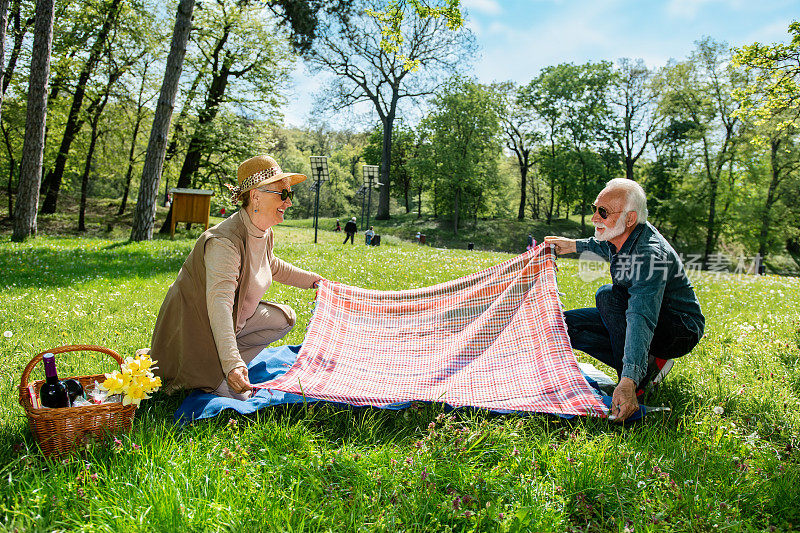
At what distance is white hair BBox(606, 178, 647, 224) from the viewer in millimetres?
4398

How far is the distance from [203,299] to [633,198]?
12.9ft

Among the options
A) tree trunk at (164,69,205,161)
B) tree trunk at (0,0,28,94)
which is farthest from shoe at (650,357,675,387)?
tree trunk at (0,0,28,94)

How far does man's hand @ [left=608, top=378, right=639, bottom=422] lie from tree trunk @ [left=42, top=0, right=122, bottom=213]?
2766cm

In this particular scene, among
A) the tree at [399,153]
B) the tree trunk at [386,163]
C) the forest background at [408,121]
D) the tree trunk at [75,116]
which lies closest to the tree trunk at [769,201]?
the forest background at [408,121]

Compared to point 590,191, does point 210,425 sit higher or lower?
lower

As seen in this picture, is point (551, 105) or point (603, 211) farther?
point (551, 105)

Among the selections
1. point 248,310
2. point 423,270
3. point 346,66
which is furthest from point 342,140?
point 248,310

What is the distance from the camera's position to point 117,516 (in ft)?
8.19

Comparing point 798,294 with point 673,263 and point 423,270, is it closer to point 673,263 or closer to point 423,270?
point 423,270

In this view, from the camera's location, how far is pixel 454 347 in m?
5.10

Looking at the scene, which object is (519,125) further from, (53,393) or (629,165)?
(53,393)

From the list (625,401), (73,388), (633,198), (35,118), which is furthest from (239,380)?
(35,118)

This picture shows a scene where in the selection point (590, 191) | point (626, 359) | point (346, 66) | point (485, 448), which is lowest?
point (485, 448)

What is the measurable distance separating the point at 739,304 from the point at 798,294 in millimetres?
3347
